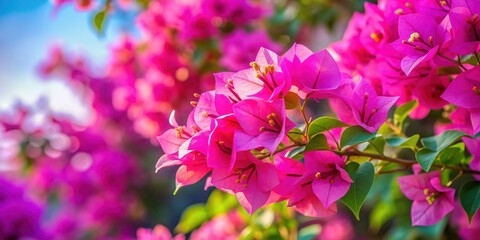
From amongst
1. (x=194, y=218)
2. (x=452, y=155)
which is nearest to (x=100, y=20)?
(x=194, y=218)

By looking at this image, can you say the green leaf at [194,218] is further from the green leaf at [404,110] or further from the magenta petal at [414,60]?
the magenta petal at [414,60]

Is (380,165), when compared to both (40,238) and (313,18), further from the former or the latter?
(40,238)

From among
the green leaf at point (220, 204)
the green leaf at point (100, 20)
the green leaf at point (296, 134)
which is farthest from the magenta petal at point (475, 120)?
the green leaf at point (100, 20)

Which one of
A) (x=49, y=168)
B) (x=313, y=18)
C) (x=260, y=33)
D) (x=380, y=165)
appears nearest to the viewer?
(x=380, y=165)

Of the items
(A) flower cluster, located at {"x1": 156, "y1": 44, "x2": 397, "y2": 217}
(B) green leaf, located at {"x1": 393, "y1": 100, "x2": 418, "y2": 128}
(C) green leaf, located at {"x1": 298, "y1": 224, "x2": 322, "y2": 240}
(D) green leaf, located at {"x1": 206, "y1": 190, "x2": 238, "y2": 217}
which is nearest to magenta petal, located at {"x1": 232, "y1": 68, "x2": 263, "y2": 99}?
(A) flower cluster, located at {"x1": 156, "y1": 44, "x2": 397, "y2": 217}

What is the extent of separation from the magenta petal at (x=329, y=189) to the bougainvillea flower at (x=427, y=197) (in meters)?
0.17

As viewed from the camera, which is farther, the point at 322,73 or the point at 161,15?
the point at 161,15

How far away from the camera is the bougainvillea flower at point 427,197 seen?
2.80ft

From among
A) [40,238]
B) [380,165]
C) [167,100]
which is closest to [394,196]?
[380,165]

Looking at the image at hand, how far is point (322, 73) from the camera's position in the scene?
76 cm

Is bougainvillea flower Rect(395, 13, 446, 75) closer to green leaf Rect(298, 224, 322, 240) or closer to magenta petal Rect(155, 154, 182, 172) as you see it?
magenta petal Rect(155, 154, 182, 172)

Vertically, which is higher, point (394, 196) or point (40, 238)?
point (394, 196)

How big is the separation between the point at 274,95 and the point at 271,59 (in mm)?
66

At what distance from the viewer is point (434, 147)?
2.77 ft
